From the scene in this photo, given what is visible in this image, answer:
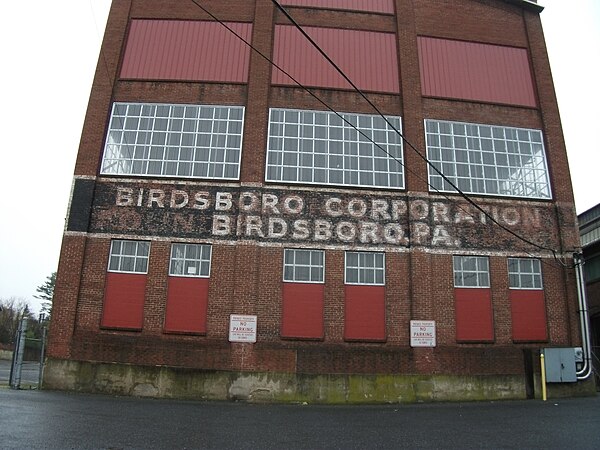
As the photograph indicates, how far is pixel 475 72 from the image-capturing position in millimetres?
20016

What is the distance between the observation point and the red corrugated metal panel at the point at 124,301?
1623 cm

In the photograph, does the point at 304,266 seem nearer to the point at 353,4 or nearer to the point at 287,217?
the point at 287,217

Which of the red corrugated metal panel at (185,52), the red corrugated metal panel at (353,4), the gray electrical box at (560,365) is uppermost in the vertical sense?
the red corrugated metal panel at (353,4)

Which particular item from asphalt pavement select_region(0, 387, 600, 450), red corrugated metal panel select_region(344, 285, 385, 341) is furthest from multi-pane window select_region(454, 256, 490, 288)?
asphalt pavement select_region(0, 387, 600, 450)

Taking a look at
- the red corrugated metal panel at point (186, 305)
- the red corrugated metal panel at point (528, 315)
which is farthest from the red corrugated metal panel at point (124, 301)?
the red corrugated metal panel at point (528, 315)

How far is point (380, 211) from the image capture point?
17578mm

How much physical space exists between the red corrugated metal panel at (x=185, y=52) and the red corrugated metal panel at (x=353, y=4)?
2565 mm

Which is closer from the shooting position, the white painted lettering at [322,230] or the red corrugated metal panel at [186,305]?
the red corrugated metal panel at [186,305]

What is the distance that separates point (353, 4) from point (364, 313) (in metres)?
13.2

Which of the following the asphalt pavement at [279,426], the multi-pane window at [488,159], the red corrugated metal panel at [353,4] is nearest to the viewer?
the asphalt pavement at [279,426]

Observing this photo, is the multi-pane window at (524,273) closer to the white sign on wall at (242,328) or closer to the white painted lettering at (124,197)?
the white sign on wall at (242,328)

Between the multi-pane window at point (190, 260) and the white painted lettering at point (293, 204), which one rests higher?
the white painted lettering at point (293, 204)

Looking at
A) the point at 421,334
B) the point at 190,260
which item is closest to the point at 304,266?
the point at 190,260

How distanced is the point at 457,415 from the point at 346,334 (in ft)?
17.6
